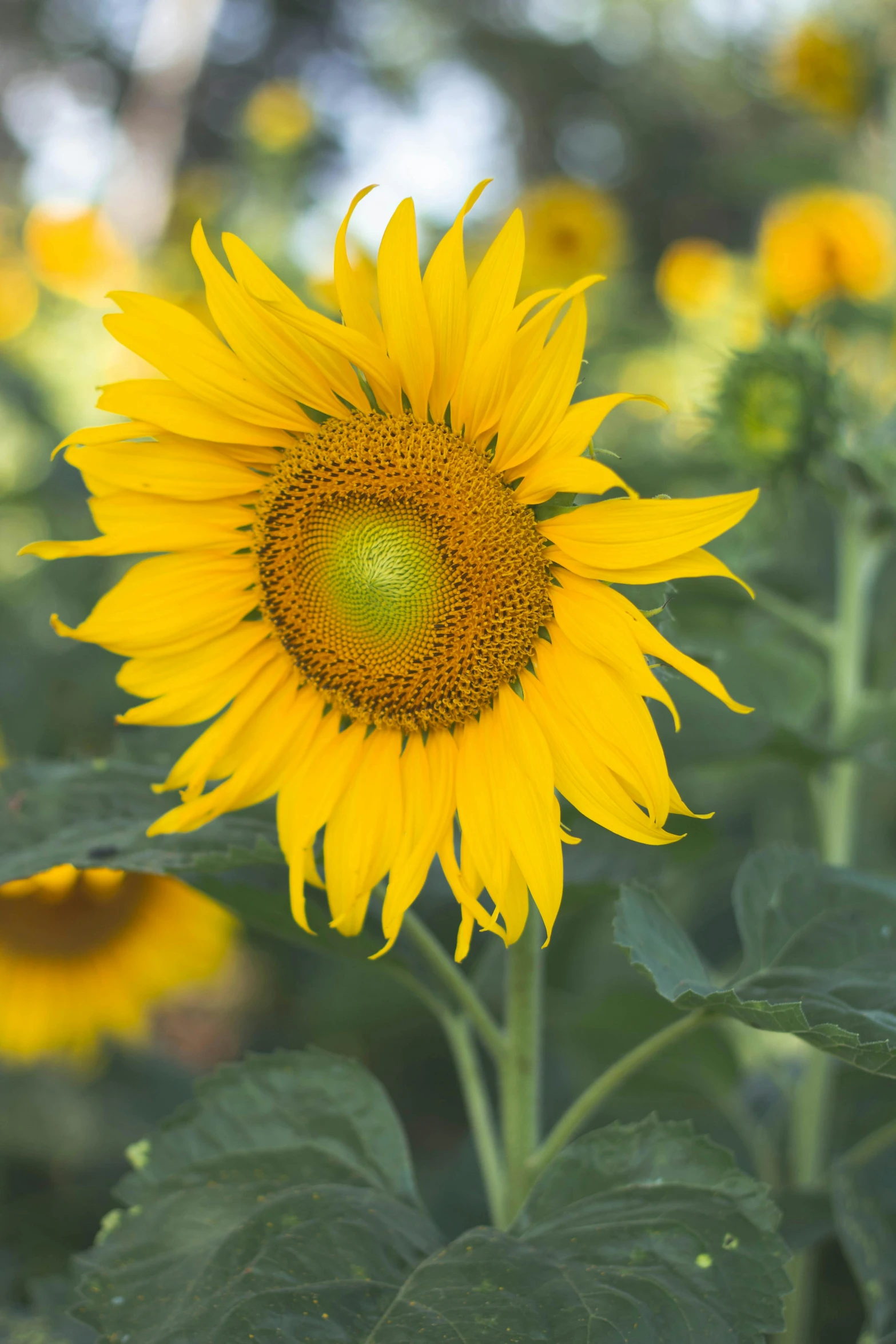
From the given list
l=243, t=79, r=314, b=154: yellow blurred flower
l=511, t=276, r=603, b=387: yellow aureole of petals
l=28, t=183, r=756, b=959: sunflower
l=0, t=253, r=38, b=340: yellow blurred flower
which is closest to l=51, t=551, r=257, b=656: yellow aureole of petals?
l=28, t=183, r=756, b=959: sunflower

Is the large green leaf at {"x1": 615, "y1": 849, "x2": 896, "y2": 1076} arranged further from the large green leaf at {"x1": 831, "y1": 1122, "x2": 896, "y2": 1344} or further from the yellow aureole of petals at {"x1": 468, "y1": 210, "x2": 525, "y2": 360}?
the yellow aureole of petals at {"x1": 468, "y1": 210, "x2": 525, "y2": 360}

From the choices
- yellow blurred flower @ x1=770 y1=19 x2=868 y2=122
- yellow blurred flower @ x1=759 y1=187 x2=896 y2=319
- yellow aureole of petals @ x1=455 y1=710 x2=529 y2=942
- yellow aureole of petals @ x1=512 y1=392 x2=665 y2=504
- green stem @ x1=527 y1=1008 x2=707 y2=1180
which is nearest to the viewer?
yellow aureole of petals @ x1=512 y1=392 x2=665 y2=504

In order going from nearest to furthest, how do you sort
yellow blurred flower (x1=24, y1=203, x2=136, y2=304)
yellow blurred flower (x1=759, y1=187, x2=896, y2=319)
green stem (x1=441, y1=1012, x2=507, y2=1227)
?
green stem (x1=441, y1=1012, x2=507, y2=1227), yellow blurred flower (x1=759, y1=187, x2=896, y2=319), yellow blurred flower (x1=24, y1=203, x2=136, y2=304)

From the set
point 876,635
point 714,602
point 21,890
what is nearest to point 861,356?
point 876,635

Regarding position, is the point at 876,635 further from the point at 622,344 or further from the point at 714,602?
the point at 622,344

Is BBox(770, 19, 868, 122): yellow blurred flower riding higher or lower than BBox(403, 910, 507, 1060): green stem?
higher

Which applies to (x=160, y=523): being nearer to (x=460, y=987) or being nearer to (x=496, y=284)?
(x=496, y=284)

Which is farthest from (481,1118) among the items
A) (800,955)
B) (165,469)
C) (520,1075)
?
(165,469)
